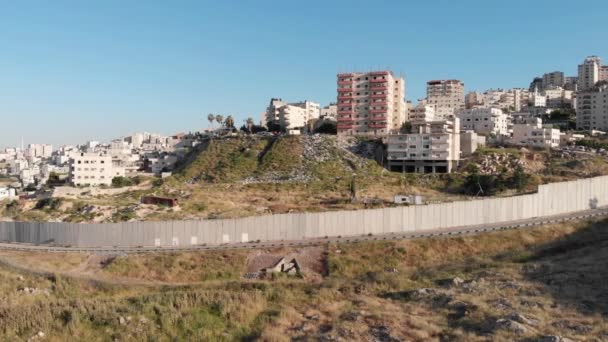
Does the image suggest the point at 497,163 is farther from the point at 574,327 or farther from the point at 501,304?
the point at 574,327

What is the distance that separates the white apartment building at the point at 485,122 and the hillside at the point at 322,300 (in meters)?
93.5

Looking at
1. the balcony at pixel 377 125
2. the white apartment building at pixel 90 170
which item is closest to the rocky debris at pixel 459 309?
the balcony at pixel 377 125

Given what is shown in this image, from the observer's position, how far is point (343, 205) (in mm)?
60562

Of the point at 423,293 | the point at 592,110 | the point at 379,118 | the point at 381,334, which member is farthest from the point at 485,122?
the point at 381,334

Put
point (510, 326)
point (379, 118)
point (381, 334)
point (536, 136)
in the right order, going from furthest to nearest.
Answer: point (379, 118) < point (536, 136) < point (381, 334) < point (510, 326)

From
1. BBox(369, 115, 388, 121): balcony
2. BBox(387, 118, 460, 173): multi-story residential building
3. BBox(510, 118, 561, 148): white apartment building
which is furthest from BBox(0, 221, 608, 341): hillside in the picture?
BBox(369, 115, 388, 121): balcony

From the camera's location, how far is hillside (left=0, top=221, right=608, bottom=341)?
64.6 ft

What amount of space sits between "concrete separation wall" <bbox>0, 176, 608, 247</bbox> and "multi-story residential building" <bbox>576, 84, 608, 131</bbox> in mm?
102522

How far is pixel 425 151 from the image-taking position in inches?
3536

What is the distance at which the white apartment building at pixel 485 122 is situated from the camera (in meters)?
125

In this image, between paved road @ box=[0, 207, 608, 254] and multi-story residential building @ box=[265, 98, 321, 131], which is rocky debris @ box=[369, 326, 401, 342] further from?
multi-story residential building @ box=[265, 98, 321, 131]

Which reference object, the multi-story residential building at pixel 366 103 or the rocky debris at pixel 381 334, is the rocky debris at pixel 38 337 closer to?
the rocky debris at pixel 381 334

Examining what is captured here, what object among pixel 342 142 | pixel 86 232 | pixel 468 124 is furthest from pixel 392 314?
pixel 468 124

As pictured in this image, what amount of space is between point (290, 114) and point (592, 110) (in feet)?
303
